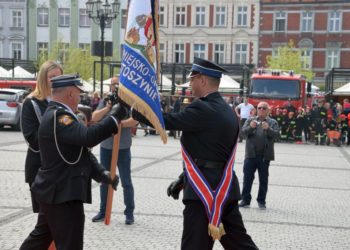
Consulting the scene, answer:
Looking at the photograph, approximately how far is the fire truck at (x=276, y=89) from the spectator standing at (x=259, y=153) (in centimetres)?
1400

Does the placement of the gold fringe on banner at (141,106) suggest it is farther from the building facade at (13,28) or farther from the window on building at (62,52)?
the building facade at (13,28)

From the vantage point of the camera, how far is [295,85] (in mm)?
22953

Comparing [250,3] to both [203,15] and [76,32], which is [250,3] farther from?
[76,32]

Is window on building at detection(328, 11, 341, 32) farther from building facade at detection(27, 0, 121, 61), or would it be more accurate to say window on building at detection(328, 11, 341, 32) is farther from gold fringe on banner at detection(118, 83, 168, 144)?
gold fringe on banner at detection(118, 83, 168, 144)

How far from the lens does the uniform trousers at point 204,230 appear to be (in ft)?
13.8

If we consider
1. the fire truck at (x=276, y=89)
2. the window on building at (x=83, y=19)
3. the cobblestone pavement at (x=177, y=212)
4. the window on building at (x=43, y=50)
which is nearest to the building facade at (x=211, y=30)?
the window on building at (x=83, y=19)

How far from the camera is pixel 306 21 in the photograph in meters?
53.3

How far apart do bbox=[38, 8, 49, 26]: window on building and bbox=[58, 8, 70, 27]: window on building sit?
1283 mm

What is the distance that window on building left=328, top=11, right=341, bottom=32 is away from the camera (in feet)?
172

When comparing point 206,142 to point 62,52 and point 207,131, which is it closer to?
point 207,131

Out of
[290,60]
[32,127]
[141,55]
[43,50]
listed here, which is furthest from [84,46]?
[141,55]

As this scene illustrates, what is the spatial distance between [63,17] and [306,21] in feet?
82.0

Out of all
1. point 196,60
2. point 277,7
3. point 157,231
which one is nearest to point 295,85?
point 157,231

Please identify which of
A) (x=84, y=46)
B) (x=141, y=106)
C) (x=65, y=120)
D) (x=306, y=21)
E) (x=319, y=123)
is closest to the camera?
(x=65, y=120)
